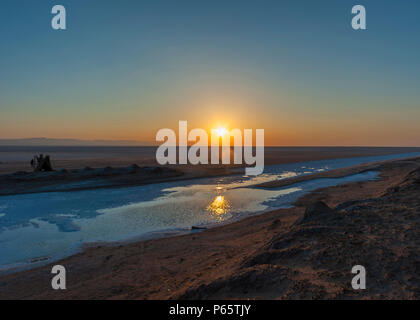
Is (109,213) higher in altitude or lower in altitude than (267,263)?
lower

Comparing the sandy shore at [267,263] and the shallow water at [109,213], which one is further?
the shallow water at [109,213]

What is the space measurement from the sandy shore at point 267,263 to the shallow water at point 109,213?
1942 mm

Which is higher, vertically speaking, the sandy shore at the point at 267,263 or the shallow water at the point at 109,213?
the sandy shore at the point at 267,263

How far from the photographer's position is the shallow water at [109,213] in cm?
1017

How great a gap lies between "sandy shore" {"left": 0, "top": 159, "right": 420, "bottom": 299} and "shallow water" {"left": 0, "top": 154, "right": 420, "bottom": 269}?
6.37 ft

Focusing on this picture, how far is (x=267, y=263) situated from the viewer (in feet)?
18.4

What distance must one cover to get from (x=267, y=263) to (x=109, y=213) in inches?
441

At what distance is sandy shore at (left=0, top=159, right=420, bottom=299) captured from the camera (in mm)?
4594

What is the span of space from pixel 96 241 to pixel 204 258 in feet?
15.8

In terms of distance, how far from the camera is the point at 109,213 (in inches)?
574

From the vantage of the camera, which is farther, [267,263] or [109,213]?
[109,213]

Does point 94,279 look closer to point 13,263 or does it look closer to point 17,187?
point 13,263
